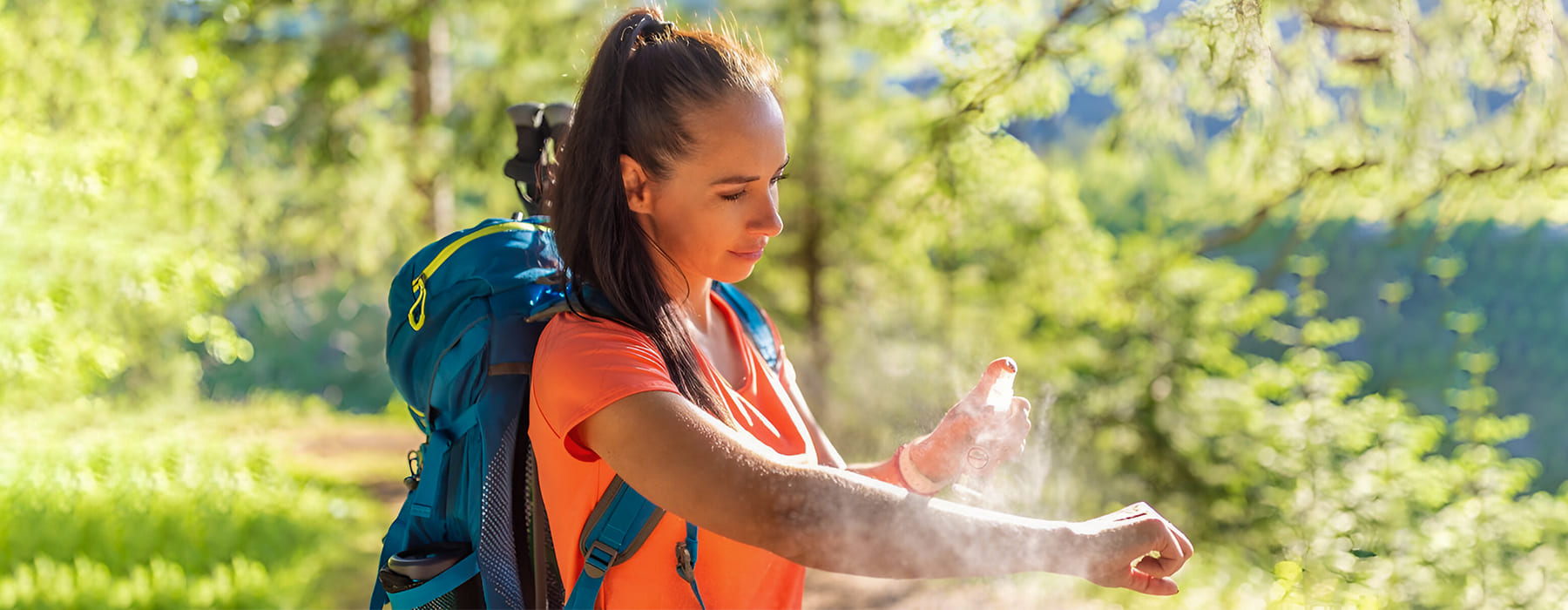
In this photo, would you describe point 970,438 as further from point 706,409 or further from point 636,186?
point 636,186

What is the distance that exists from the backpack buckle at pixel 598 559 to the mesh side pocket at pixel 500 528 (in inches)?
7.2

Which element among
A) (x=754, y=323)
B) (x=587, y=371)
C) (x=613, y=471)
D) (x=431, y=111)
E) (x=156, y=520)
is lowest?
(x=156, y=520)

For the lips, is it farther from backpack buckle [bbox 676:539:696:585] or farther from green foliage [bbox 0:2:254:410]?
green foliage [bbox 0:2:254:410]

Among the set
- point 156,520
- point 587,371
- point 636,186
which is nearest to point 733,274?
point 636,186

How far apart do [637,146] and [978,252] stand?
14.7 feet

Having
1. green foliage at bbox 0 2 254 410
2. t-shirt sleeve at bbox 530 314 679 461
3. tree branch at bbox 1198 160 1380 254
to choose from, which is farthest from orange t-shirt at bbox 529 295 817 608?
green foliage at bbox 0 2 254 410

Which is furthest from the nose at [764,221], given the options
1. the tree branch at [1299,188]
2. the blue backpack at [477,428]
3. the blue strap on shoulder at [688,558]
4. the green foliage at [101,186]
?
the green foliage at [101,186]

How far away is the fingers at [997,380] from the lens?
1264 millimetres

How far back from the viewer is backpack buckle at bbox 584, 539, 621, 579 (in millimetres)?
1165

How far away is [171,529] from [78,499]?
475 millimetres

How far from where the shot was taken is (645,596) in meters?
1.21

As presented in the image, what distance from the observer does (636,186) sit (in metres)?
1.20

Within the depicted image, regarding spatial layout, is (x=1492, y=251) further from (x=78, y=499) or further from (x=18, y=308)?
(x=78, y=499)

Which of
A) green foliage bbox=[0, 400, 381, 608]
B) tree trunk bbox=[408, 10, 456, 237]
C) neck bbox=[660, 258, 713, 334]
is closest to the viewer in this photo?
neck bbox=[660, 258, 713, 334]
